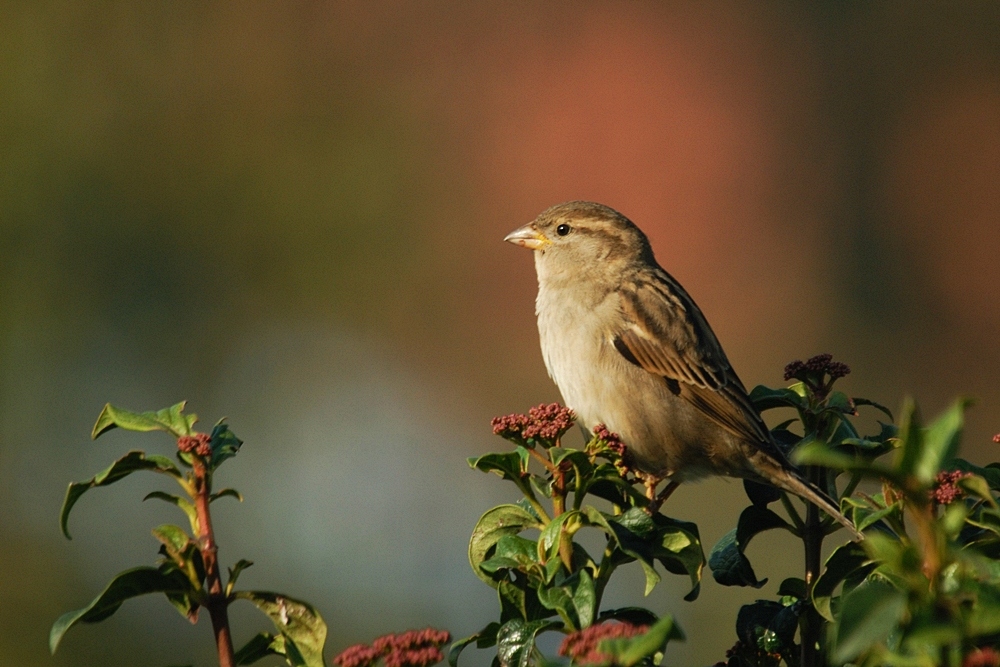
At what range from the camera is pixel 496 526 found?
1.81 meters

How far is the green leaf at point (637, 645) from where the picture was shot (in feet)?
3.27

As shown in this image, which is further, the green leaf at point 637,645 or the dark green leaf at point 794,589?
the dark green leaf at point 794,589

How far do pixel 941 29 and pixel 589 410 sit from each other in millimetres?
7475

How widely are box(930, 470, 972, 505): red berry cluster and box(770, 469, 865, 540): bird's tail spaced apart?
0.38ft

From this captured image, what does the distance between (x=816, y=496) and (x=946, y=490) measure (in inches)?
21.9

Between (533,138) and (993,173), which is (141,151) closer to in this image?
(533,138)

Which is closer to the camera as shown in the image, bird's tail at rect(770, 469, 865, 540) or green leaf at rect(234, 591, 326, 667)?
green leaf at rect(234, 591, 326, 667)

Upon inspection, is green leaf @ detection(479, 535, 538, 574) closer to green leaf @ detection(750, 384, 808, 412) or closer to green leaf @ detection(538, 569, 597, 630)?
green leaf @ detection(538, 569, 597, 630)

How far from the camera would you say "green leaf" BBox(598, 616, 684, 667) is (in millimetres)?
996

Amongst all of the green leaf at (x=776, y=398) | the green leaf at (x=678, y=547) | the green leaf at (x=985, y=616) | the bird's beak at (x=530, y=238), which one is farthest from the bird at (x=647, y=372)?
the green leaf at (x=985, y=616)

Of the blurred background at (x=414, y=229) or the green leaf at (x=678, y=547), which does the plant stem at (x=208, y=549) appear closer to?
the green leaf at (x=678, y=547)

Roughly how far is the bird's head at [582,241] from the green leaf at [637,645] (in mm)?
3335

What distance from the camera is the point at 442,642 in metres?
1.33

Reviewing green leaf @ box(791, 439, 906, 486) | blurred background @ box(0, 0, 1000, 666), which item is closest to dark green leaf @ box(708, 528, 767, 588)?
green leaf @ box(791, 439, 906, 486)
